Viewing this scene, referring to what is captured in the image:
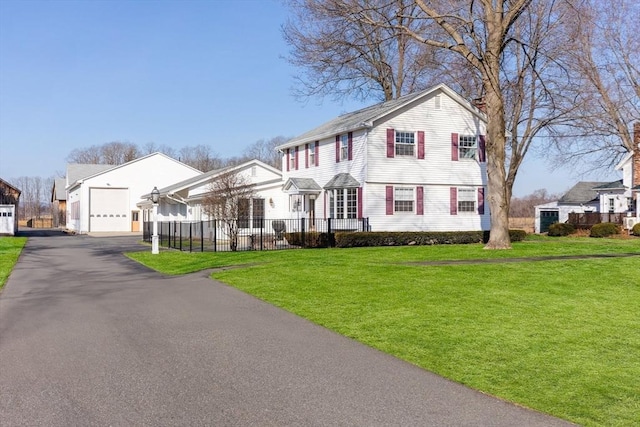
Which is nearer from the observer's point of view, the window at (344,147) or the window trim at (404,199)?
the window trim at (404,199)

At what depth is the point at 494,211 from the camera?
2327 cm

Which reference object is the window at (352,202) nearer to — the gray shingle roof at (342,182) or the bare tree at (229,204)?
the gray shingle roof at (342,182)

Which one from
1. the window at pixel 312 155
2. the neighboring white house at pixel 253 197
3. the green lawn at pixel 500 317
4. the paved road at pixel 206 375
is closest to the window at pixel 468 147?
the window at pixel 312 155

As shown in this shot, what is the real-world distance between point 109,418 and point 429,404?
2.76 m

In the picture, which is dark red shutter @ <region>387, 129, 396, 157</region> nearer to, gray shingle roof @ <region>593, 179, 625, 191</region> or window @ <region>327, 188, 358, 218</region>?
window @ <region>327, 188, 358, 218</region>

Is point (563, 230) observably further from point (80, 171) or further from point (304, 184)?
point (80, 171)

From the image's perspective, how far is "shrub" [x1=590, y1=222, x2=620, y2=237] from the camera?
36.2 metres

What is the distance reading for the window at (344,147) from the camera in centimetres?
2975

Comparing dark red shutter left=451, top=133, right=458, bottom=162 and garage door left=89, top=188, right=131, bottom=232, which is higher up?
dark red shutter left=451, top=133, right=458, bottom=162

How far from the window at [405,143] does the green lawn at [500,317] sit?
11.5 meters

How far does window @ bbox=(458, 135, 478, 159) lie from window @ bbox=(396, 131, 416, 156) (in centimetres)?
277

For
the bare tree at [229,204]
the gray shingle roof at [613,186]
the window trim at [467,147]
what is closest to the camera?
the bare tree at [229,204]

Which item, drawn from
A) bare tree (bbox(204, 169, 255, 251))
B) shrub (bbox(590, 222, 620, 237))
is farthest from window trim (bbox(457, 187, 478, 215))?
bare tree (bbox(204, 169, 255, 251))

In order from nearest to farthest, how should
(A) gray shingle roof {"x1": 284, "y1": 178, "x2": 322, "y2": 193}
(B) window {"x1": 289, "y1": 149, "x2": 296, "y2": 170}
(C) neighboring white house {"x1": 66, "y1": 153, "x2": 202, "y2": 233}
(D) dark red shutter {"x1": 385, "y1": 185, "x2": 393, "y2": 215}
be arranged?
(D) dark red shutter {"x1": 385, "y1": 185, "x2": 393, "y2": 215}
(A) gray shingle roof {"x1": 284, "y1": 178, "x2": 322, "y2": 193}
(B) window {"x1": 289, "y1": 149, "x2": 296, "y2": 170}
(C) neighboring white house {"x1": 66, "y1": 153, "x2": 202, "y2": 233}
